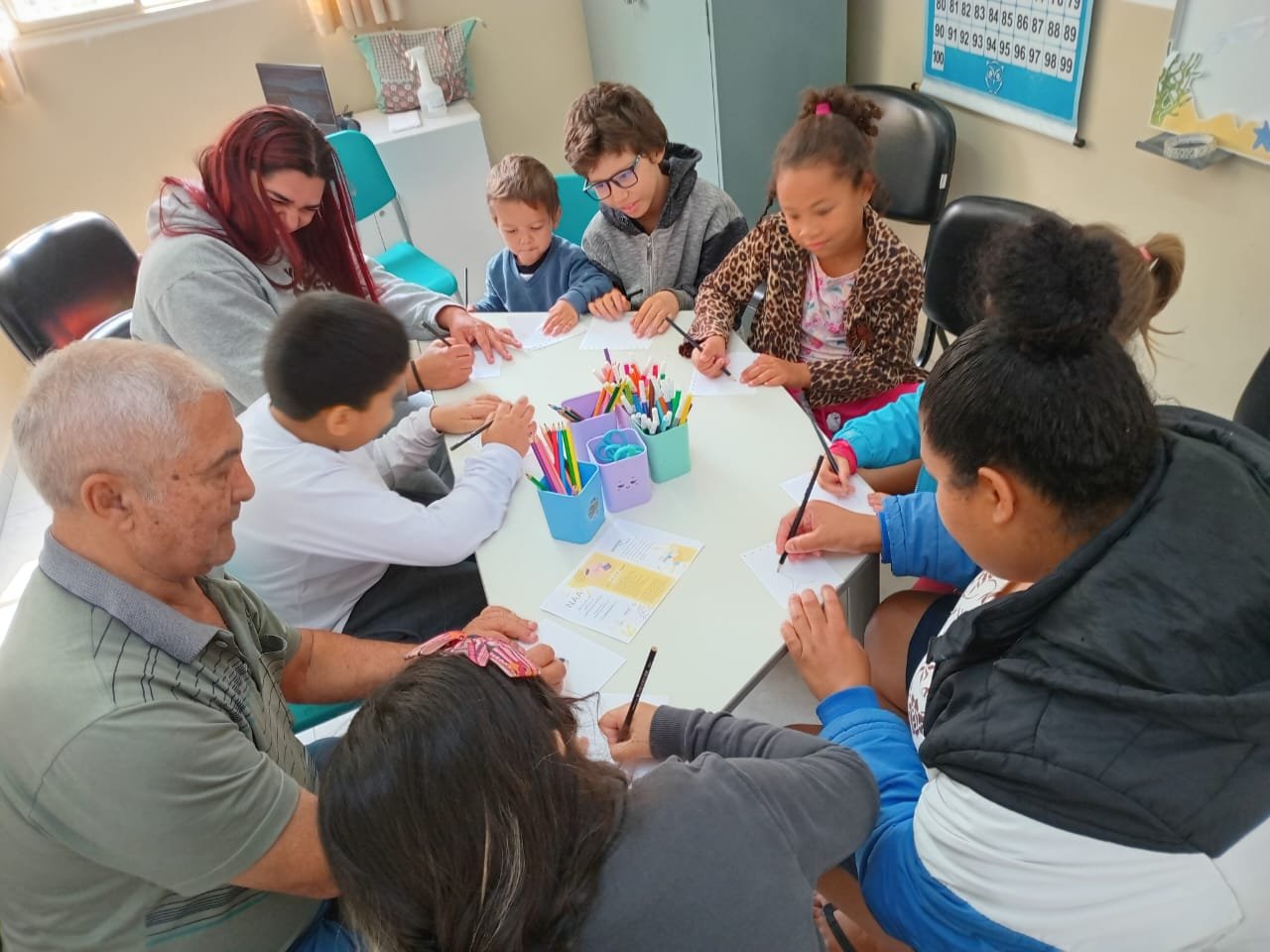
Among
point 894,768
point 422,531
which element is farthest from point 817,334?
point 894,768

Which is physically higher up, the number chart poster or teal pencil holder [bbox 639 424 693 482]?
the number chart poster

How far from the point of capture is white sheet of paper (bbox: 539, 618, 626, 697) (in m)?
1.11

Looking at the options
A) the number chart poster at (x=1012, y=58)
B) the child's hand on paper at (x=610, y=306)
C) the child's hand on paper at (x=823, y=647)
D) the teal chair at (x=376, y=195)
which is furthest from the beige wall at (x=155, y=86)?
the child's hand on paper at (x=823, y=647)

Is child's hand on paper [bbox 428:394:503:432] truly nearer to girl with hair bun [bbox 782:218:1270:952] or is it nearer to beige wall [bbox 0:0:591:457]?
girl with hair bun [bbox 782:218:1270:952]

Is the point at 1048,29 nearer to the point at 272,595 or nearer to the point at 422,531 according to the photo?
the point at 422,531

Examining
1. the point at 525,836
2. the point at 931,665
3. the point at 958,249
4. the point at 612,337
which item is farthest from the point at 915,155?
the point at 525,836

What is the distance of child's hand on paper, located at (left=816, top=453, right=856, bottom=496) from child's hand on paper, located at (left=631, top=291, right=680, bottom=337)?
0.73m

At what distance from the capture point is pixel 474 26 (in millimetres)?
3887

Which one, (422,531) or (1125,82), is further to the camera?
(1125,82)

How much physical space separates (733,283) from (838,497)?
84 cm

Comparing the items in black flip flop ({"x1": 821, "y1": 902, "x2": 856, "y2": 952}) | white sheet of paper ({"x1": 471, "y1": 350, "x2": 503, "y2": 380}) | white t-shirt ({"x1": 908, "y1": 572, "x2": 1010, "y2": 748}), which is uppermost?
white sheet of paper ({"x1": 471, "y1": 350, "x2": 503, "y2": 380})

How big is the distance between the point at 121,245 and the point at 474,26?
2.39 m

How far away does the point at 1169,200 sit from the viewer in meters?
1.97

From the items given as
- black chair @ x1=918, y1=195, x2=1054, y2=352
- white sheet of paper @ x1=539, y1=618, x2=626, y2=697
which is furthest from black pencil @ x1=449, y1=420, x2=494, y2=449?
black chair @ x1=918, y1=195, x2=1054, y2=352
